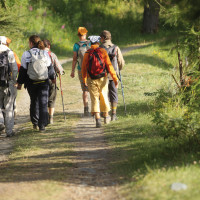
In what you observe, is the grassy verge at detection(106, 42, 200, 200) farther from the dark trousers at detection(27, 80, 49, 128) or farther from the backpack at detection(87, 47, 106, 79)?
the dark trousers at detection(27, 80, 49, 128)

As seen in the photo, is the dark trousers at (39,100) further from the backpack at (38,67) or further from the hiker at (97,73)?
→ the hiker at (97,73)

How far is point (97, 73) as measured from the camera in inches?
345

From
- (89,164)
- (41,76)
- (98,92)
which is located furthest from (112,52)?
(89,164)

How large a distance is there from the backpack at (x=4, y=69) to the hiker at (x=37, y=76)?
255mm

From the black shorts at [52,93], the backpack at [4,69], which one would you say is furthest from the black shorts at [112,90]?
the backpack at [4,69]

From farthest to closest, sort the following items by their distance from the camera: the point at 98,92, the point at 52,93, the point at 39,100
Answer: the point at 52,93 < the point at 98,92 < the point at 39,100

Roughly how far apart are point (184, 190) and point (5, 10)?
1112cm

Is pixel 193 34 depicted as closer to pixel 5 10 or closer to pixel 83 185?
pixel 83 185

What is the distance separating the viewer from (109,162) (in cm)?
659

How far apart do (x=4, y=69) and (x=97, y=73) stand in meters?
1.91

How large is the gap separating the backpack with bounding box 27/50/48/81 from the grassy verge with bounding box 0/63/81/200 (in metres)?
1.22

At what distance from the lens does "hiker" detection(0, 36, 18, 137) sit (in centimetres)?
861

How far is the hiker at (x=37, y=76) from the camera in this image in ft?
27.9

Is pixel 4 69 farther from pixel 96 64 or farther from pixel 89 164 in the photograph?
pixel 89 164
